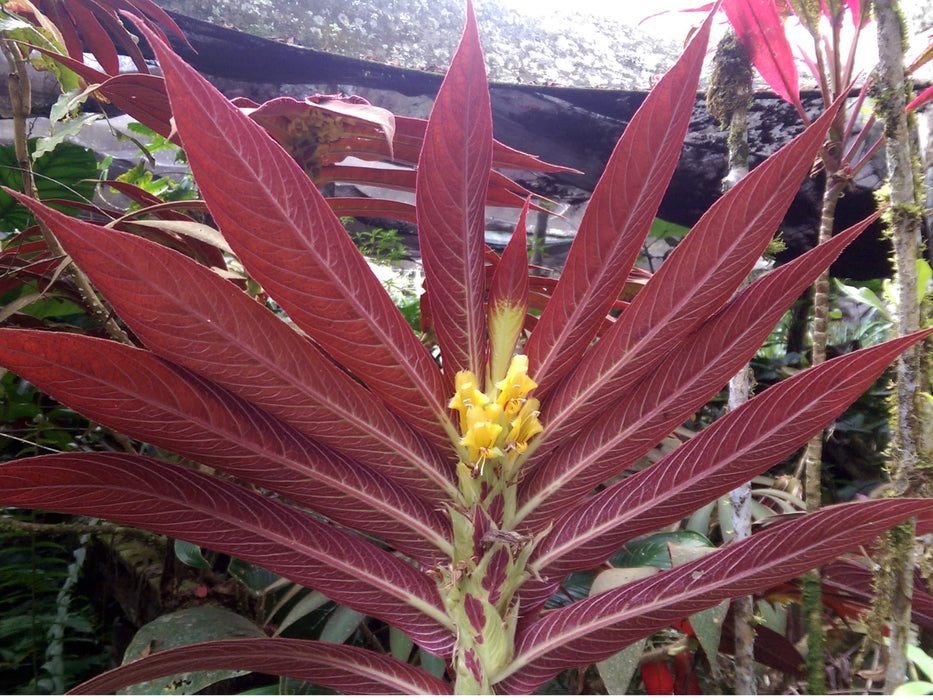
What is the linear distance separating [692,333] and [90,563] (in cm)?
132

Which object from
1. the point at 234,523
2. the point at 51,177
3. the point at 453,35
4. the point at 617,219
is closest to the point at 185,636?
the point at 234,523

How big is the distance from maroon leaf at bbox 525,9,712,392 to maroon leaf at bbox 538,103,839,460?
28 millimetres

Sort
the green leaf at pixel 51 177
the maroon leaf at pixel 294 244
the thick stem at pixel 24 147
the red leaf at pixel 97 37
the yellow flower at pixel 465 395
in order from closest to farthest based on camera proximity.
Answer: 1. the maroon leaf at pixel 294 244
2. the yellow flower at pixel 465 395
3. the thick stem at pixel 24 147
4. the red leaf at pixel 97 37
5. the green leaf at pixel 51 177

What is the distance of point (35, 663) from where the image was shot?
2.90 feet

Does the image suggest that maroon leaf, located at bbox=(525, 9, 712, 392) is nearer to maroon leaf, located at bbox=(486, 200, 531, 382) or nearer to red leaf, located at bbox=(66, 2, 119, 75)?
maroon leaf, located at bbox=(486, 200, 531, 382)

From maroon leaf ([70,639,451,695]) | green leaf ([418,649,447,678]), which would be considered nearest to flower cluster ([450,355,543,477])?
maroon leaf ([70,639,451,695])

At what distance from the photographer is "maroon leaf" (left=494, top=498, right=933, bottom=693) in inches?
17.7

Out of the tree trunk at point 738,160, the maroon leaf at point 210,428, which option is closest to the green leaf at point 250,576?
the maroon leaf at point 210,428

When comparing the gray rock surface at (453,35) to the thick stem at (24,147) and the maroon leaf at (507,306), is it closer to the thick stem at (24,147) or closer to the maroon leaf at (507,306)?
the thick stem at (24,147)

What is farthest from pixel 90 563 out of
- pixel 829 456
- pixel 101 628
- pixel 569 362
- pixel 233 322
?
pixel 829 456

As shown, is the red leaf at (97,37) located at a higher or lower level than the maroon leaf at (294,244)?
higher

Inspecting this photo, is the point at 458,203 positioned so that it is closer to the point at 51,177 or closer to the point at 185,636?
the point at 185,636

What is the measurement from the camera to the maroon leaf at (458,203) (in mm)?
448

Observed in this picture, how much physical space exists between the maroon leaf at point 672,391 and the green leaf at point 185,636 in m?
0.39
